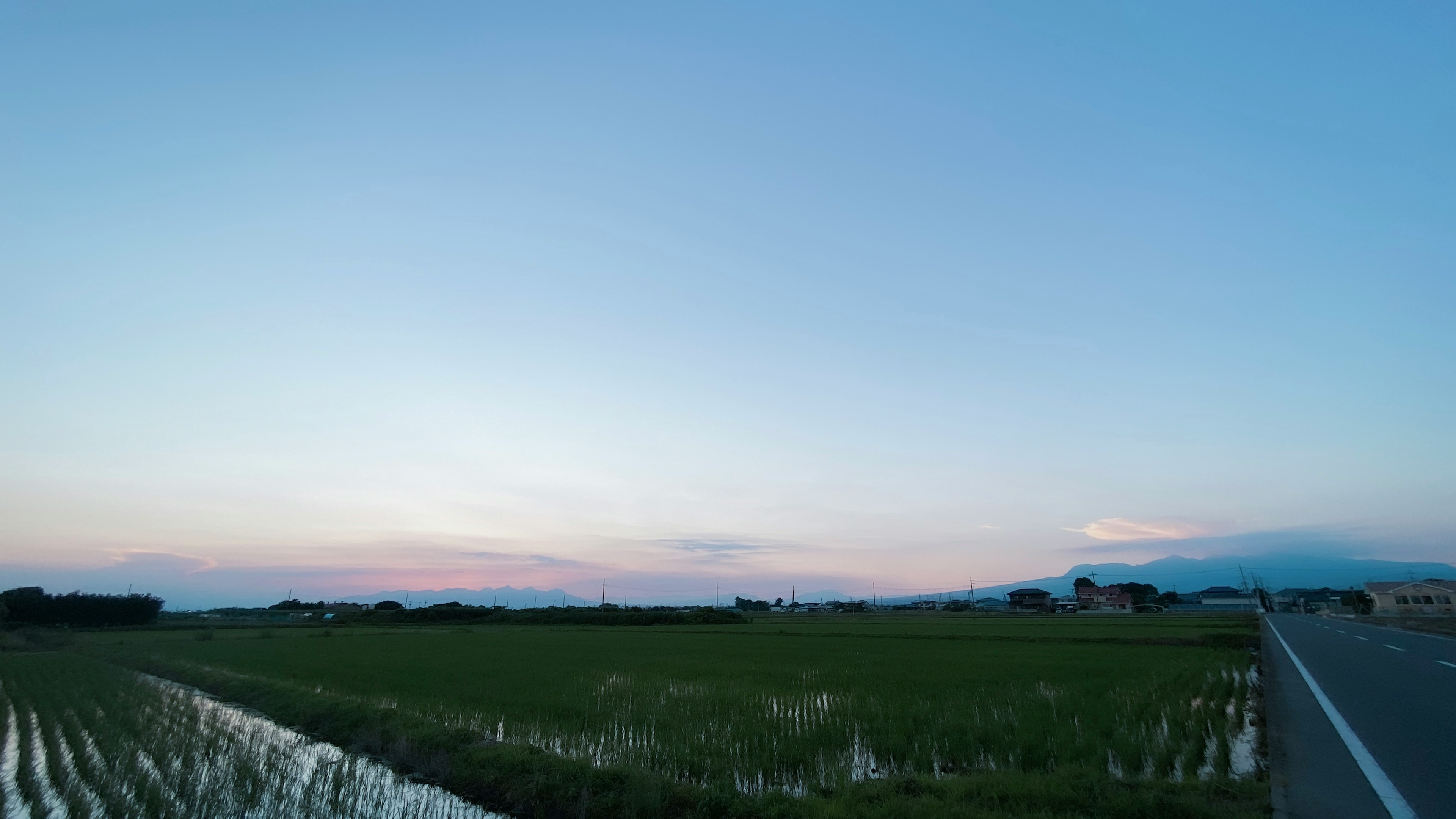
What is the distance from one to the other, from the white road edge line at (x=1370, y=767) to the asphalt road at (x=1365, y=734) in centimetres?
4

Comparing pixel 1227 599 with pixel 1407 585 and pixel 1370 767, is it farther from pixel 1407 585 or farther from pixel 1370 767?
pixel 1370 767

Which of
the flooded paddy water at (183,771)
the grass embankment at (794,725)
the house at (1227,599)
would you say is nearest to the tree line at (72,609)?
the grass embankment at (794,725)

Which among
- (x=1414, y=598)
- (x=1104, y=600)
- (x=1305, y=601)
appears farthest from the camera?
(x=1305, y=601)

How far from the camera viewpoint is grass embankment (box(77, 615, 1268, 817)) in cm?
696

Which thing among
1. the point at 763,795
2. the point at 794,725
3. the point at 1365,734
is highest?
the point at 1365,734

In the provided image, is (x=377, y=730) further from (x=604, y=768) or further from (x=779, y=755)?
(x=779, y=755)

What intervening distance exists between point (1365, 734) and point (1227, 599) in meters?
167

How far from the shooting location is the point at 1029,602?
104 meters

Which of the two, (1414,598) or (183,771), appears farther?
(1414,598)

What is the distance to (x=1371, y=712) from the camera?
9.76 meters

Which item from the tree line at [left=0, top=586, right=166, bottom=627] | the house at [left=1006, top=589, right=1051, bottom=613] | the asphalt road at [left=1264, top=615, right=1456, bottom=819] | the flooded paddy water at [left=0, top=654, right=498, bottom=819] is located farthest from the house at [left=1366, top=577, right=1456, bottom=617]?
the tree line at [left=0, top=586, right=166, bottom=627]

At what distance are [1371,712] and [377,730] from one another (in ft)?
49.1

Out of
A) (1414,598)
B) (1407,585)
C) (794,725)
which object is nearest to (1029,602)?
(1407,585)

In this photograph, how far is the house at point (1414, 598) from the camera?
64.7 m
